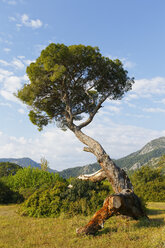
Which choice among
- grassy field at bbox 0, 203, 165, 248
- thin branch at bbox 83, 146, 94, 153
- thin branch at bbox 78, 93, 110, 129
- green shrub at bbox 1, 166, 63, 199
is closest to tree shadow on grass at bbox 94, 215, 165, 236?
grassy field at bbox 0, 203, 165, 248

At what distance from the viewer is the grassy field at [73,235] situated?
613 centimetres

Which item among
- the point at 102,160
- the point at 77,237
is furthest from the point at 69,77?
the point at 77,237

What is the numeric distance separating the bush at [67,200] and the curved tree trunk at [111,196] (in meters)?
0.85

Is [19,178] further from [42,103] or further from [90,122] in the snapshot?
[90,122]

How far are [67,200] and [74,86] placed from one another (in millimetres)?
8295

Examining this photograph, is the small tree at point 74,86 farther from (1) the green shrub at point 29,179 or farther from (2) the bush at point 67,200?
(1) the green shrub at point 29,179

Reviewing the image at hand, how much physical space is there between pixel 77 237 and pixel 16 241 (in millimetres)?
1999

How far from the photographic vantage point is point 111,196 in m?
7.59

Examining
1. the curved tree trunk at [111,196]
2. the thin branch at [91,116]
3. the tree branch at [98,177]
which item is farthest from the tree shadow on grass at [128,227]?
the thin branch at [91,116]

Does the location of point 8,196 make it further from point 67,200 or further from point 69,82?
point 69,82

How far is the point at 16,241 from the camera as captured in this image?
6.58 metres

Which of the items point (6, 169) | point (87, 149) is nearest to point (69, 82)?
point (87, 149)

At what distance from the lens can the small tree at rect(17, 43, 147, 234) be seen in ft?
43.1

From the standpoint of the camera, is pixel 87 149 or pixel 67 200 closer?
pixel 67 200
